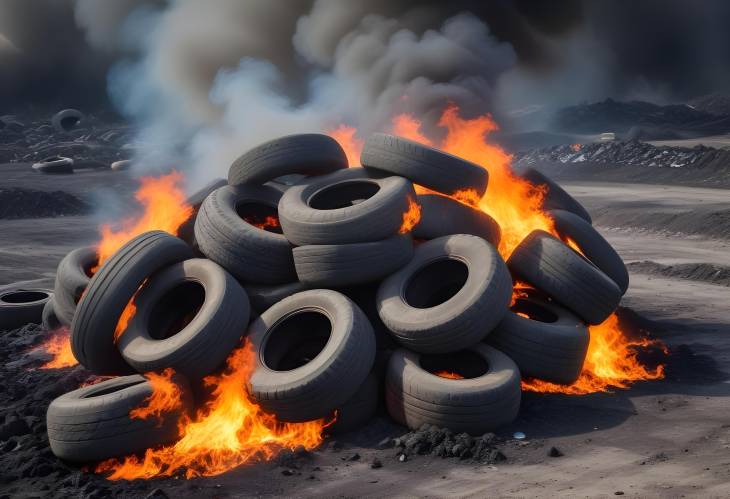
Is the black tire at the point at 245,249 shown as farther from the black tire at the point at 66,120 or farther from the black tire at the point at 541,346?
the black tire at the point at 66,120

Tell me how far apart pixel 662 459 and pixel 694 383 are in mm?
3311

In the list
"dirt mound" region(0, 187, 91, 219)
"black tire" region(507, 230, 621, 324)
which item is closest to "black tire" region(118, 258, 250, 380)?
"black tire" region(507, 230, 621, 324)

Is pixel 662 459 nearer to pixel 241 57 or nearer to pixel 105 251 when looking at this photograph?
pixel 105 251

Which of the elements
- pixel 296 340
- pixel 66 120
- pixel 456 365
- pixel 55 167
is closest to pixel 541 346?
pixel 456 365

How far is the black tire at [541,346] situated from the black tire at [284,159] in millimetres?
4556

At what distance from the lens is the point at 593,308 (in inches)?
452

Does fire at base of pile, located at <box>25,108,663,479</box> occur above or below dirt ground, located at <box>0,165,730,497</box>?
above

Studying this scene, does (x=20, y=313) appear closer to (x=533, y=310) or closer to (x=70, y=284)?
(x=70, y=284)

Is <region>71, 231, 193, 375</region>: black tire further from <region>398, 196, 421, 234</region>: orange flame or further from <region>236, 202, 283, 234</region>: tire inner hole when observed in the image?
<region>398, 196, 421, 234</region>: orange flame

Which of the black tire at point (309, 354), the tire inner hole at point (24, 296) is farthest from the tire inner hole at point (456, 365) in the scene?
the tire inner hole at point (24, 296)

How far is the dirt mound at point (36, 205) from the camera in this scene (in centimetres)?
3275

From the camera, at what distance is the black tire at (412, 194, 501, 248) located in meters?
12.2

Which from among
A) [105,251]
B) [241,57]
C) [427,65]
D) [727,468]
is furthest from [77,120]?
[727,468]

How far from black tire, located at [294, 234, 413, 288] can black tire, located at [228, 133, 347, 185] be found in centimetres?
255
